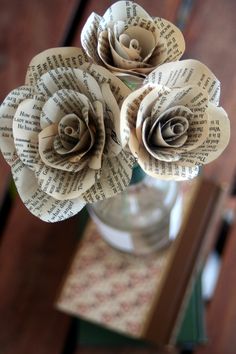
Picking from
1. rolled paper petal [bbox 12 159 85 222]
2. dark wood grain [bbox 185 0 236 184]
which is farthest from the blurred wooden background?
rolled paper petal [bbox 12 159 85 222]

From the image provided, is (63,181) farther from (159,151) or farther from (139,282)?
(139,282)

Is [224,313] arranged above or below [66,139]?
below

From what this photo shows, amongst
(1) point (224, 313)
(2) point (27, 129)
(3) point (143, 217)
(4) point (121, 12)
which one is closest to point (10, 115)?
(2) point (27, 129)

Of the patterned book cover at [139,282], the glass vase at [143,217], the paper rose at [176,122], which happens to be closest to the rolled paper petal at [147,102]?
the paper rose at [176,122]

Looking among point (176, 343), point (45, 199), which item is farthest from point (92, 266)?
point (45, 199)

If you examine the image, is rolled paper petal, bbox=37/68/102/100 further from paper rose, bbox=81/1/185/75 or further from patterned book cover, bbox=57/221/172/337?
patterned book cover, bbox=57/221/172/337

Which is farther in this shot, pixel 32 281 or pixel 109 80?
pixel 32 281
